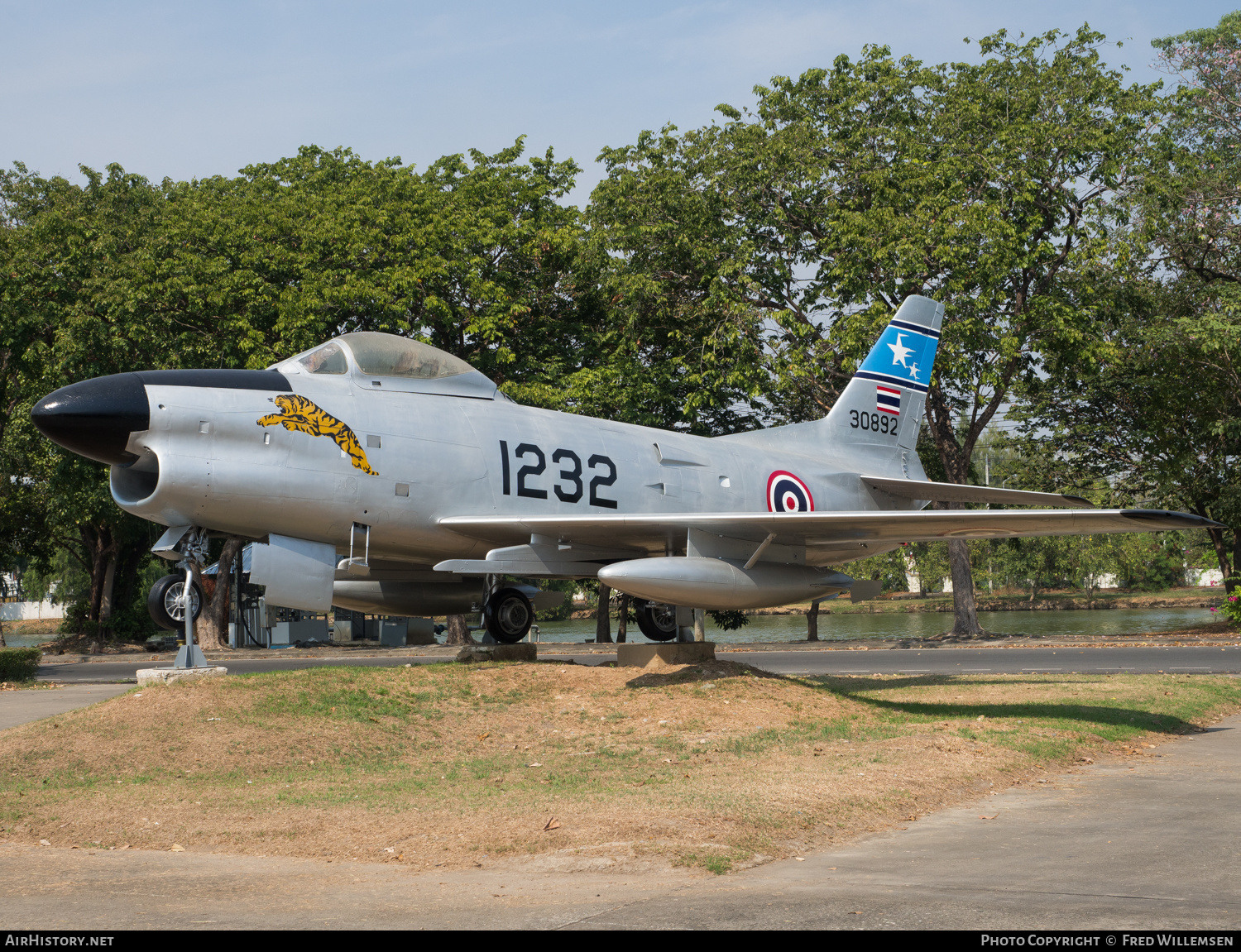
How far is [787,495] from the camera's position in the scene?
57.8 feet

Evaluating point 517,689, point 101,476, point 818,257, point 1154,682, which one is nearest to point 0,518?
point 101,476

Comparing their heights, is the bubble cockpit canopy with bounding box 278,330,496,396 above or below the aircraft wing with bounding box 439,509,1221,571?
above

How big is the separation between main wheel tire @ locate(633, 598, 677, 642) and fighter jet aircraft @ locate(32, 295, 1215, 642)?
3 cm

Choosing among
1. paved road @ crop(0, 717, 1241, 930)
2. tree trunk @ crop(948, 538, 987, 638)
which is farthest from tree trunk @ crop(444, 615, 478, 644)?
paved road @ crop(0, 717, 1241, 930)

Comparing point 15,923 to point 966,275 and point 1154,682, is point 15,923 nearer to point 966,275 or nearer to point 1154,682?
point 1154,682

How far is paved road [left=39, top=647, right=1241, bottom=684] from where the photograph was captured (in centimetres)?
2044

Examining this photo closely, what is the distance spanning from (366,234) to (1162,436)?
25060 millimetres

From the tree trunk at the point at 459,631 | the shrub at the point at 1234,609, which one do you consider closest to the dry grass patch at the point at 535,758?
the shrub at the point at 1234,609

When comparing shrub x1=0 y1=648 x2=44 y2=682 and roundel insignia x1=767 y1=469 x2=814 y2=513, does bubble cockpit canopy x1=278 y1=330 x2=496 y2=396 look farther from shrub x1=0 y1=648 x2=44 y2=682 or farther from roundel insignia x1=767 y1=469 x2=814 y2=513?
shrub x1=0 y1=648 x2=44 y2=682

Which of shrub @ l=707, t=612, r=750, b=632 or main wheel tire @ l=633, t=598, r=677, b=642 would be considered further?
shrub @ l=707, t=612, r=750, b=632

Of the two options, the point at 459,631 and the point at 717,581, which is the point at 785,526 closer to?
the point at 717,581

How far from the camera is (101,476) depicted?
3206cm

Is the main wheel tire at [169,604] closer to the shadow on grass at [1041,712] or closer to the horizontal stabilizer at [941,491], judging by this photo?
the shadow on grass at [1041,712]

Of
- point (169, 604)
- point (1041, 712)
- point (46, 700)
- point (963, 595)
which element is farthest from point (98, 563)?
point (1041, 712)
